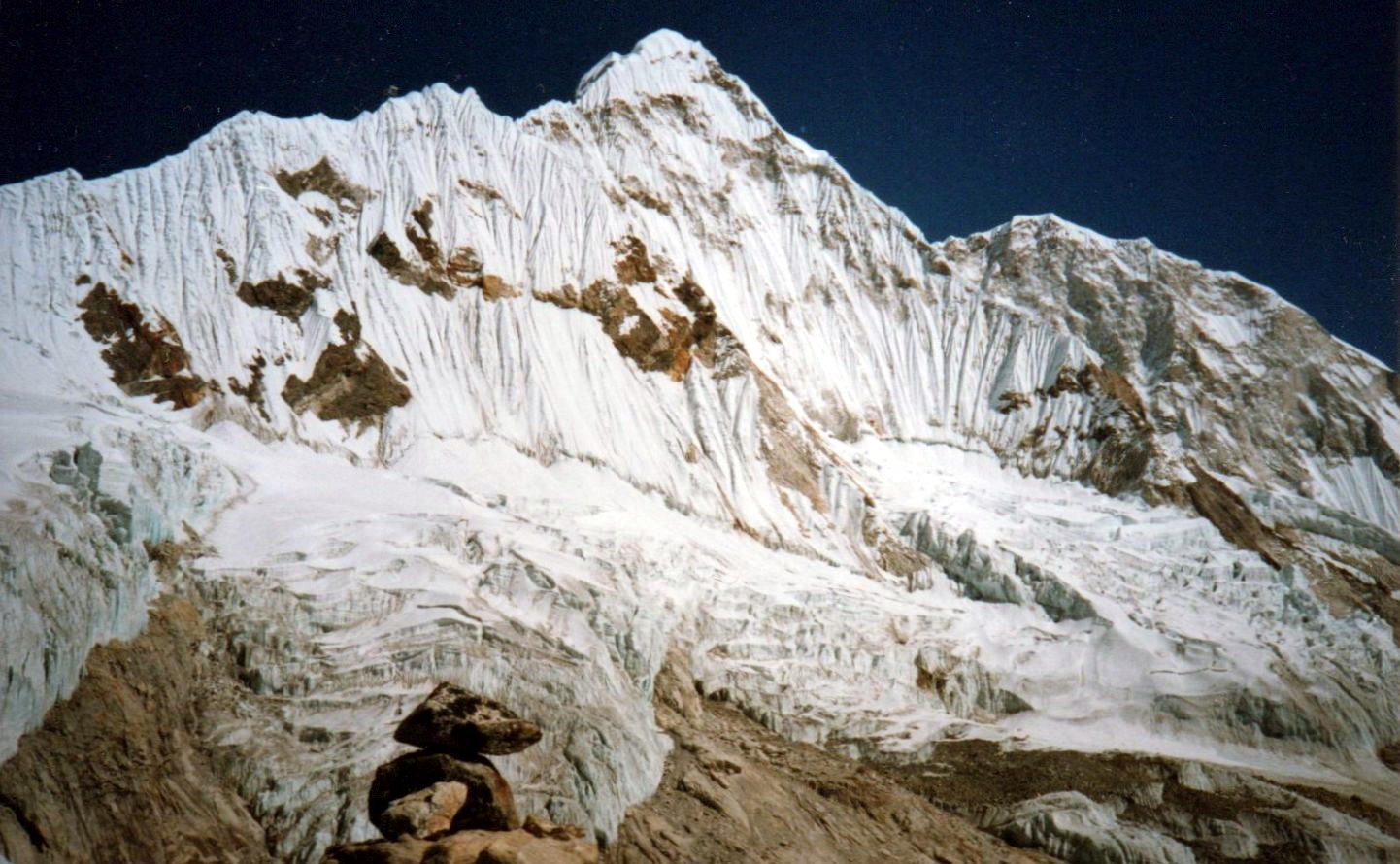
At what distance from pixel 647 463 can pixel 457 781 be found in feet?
131

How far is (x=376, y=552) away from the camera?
3706 centimetres

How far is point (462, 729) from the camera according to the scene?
1969 cm

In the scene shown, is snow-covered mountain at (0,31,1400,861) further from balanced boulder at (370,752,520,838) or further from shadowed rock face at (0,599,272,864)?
balanced boulder at (370,752,520,838)

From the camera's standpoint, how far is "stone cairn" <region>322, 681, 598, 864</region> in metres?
16.5

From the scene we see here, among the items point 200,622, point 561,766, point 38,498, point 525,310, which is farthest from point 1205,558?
point 38,498

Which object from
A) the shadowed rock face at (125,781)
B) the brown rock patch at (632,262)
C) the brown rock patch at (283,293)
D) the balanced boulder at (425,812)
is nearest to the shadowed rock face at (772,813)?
the shadowed rock face at (125,781)

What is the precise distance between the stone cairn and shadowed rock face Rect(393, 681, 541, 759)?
2cm

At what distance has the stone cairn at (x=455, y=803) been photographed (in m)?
16.5

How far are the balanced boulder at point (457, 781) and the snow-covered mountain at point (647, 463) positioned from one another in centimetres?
612

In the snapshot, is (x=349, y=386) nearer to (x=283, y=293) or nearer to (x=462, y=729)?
(x=283, y=293)

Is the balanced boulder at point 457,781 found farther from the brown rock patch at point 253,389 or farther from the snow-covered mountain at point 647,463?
the brown rock patch at point 253,389

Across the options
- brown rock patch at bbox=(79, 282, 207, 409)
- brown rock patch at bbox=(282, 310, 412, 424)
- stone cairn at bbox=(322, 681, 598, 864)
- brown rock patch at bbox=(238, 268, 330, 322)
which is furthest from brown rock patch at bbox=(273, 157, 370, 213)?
stone cairn at bbox=(322, 681, 598, 864)

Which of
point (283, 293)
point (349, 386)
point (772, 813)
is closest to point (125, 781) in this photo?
point (772, 813)

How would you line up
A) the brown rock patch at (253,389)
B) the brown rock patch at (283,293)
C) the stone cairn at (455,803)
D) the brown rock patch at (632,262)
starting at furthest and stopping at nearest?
the brown rock patch at (632,262)
the brown rock patch at (283,293)
the brown rock patch at (253,389)
the stone cairn at (455,803)
